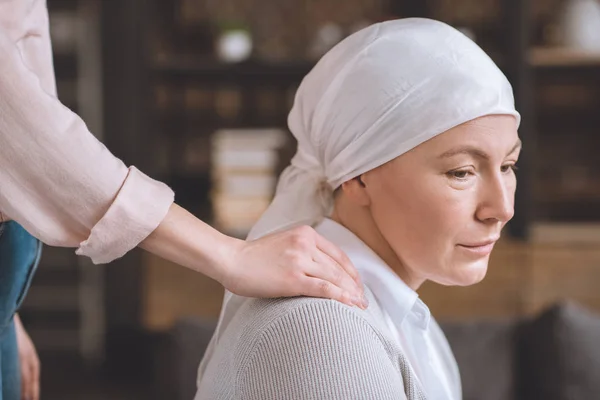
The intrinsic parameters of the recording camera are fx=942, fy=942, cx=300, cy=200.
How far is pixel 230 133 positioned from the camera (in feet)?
14.2

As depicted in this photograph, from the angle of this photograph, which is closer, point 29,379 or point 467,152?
point 467,152

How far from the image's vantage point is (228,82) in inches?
172

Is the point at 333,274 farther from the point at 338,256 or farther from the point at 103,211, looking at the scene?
Answer: the point at 103,211

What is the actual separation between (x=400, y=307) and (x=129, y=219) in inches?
16.2

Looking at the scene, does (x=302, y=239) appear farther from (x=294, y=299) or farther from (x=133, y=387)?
(x=133, y=387)

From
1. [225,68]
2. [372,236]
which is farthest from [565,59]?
[372,236]

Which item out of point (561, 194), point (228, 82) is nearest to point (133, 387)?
point (228, 82)

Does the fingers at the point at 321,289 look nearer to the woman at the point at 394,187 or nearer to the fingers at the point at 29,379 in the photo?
the woman at the point at 394,187

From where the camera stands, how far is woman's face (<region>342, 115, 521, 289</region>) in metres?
1.20

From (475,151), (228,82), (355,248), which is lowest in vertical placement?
(228,82)

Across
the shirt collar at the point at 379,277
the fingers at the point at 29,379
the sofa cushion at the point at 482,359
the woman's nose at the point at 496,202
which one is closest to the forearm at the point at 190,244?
the shirt collar at the point at 379,277

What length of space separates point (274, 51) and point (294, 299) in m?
3.27

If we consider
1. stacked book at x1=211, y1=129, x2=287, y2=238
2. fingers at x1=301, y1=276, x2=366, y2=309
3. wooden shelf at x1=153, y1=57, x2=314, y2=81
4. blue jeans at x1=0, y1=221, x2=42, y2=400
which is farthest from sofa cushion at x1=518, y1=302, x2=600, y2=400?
wooden shelf at x1=153, y1=57, x2=314, y2=81

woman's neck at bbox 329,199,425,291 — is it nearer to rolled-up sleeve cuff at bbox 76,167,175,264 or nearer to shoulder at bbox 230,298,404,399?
shoulder at bbox 230,298,404,399
